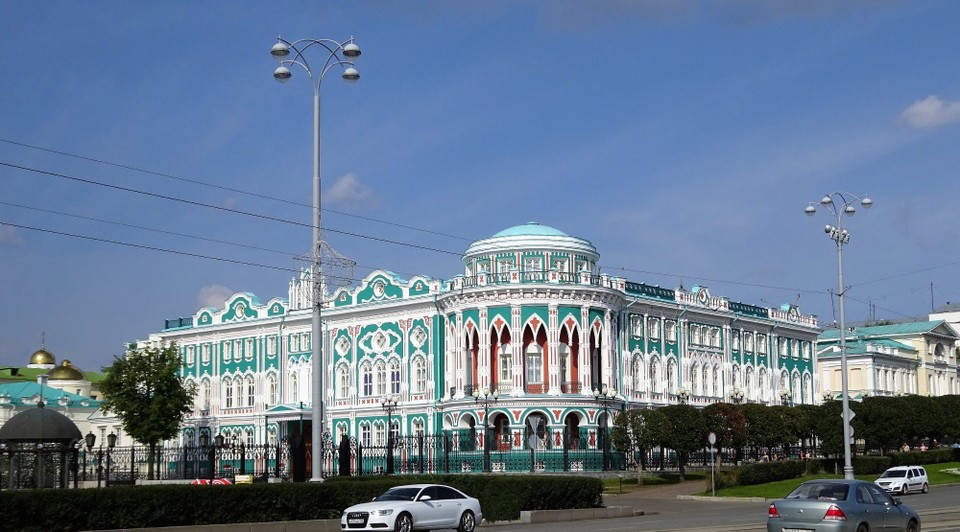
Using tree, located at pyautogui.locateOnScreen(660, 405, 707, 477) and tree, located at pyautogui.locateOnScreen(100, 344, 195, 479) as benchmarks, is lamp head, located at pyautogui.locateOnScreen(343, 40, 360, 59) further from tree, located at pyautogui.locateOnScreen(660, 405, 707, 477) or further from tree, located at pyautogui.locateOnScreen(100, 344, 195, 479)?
tree, located at pyautogui.locateOnScreen(100, 344, 195, 479)

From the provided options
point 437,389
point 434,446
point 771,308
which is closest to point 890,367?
point 771,308

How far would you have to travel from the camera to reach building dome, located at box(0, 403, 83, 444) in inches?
1480

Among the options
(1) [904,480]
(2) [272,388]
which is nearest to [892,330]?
(2) [272,388]

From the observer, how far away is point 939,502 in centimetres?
4306

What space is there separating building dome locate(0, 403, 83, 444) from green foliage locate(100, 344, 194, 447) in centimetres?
3935

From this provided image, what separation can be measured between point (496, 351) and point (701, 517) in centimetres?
3172

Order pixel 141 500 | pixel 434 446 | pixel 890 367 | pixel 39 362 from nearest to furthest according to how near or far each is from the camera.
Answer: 1. pixel 141 500
2. pixel 434 446
3. pixel 890 367
4. pixel 39 362

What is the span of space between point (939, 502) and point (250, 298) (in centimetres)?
5342

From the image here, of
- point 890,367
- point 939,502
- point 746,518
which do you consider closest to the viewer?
point 746,518

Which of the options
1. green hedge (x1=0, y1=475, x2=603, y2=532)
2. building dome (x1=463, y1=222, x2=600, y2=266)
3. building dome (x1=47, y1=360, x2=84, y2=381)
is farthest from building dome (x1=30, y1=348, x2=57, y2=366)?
green hedge (x1=0, y1=475, x2=603, y2=532)

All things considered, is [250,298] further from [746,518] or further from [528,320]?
[746,518]

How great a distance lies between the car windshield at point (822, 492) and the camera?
23047 millimetres

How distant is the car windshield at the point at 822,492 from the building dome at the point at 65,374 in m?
101

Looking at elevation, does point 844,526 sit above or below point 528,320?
below
